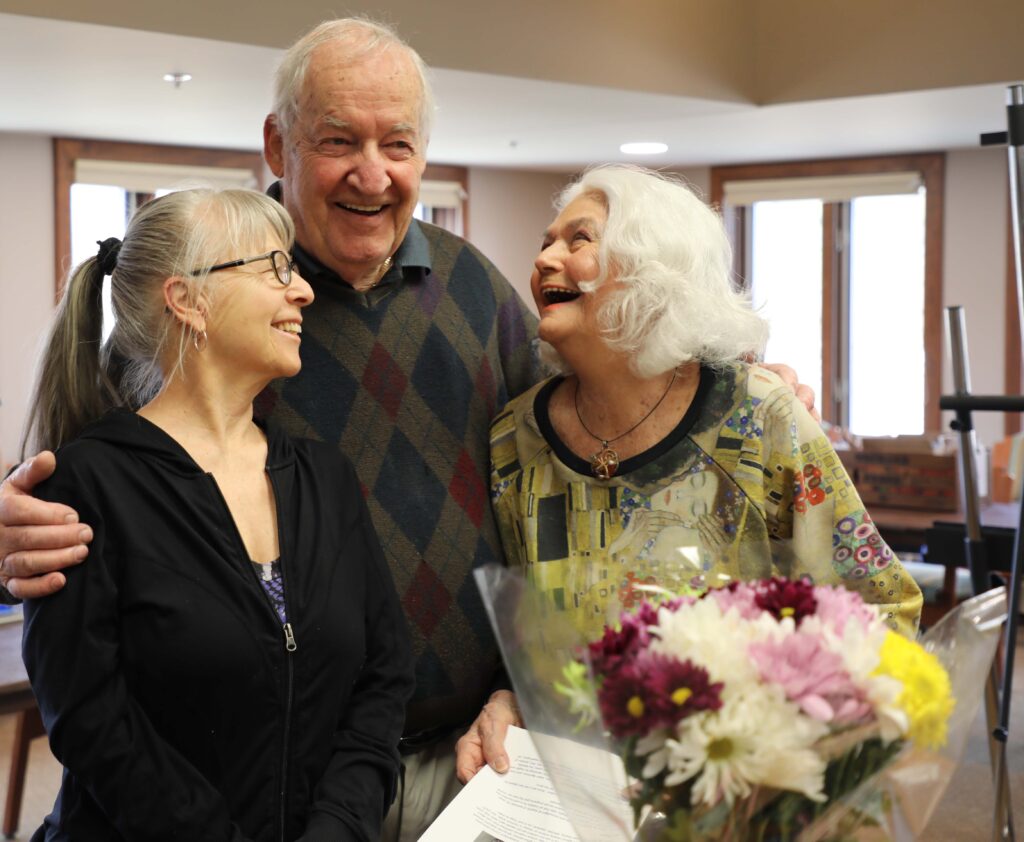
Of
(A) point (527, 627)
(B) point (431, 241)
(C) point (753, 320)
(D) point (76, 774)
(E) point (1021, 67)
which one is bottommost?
(D) point (76, 774)

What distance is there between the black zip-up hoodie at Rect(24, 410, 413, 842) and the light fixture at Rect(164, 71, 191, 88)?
415cm

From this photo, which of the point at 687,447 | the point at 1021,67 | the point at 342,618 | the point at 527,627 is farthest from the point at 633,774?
the point at 1021,67

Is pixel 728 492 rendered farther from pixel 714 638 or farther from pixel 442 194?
pixel 442 194

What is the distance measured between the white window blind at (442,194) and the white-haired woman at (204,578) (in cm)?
710

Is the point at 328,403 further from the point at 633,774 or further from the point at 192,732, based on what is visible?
the point at 633,774

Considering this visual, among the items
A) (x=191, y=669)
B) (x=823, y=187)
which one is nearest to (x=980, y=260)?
(x=823, y=187)

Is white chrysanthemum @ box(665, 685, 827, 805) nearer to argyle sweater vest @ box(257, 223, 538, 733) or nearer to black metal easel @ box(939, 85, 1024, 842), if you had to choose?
argyle sweater vest @ box(257, 223, 538, 733)

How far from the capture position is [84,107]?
6.27 meters

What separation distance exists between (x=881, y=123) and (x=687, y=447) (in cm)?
572

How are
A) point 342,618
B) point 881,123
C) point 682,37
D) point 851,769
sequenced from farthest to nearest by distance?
point 881,123 < point 682,37 < point 342,618 < point 851,769

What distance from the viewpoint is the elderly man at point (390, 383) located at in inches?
73.5

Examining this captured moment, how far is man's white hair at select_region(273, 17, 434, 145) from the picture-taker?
6.18ft

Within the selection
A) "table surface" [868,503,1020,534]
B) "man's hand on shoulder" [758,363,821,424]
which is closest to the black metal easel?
"man's hand on shoulder" [758,363,821,424]

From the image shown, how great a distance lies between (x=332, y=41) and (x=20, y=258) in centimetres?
619
